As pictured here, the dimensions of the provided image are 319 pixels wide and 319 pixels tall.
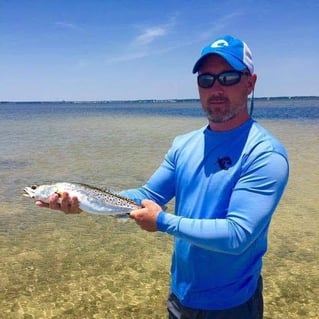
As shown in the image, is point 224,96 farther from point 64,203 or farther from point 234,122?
point 64,203

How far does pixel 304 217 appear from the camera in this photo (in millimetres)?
14258

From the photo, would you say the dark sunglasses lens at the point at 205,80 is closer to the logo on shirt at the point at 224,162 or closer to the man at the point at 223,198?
the man at the point at 223,198

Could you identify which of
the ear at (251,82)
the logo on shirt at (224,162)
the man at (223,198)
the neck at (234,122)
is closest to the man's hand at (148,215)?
the man at (223,198)

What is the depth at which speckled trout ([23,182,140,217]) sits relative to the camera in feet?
14.6

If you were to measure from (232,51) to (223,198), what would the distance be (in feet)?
4.41

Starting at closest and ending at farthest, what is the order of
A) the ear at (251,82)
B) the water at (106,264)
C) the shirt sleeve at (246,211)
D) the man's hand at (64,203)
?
the shirt sleeve at (246,211), the ear at (251,82), the man's hand at (64,203), the water at (106,264)

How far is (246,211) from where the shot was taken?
10.3 ft

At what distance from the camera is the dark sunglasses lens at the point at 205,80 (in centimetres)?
373

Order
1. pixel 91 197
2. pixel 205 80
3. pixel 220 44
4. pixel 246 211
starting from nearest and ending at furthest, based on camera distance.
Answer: pixel 246 211 → pixel 220 44 → pixel 205 80 → pixel 91 197

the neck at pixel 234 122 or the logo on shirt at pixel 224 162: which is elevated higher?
the neck at pixel 234 122

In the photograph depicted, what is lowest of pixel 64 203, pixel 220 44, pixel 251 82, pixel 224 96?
pixel 64 203

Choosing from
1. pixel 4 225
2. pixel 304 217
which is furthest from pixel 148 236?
pixel 304 217

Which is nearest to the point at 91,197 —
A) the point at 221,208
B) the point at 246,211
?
the point at 221,208

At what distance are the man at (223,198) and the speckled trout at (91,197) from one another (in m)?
0.72
